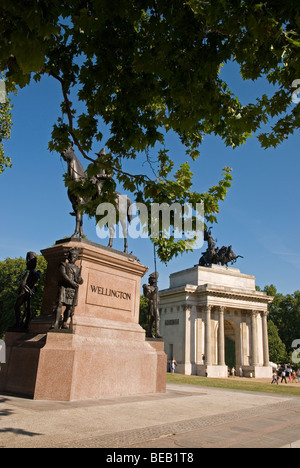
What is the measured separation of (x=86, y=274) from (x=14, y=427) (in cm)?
498

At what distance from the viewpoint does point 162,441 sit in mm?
4770

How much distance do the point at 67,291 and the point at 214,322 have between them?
158 feet

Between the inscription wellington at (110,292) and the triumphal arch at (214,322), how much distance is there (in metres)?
40.3

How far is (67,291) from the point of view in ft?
28.9

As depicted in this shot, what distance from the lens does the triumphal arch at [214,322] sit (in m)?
50.5

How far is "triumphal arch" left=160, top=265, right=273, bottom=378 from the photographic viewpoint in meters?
50.5

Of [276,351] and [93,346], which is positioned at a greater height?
[276,351]

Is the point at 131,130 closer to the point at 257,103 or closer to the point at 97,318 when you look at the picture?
the point at 257,103

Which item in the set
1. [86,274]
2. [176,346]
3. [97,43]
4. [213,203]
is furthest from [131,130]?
[176,346]

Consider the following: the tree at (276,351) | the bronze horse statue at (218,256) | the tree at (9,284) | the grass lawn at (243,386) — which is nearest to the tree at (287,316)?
the tree at (276,351)

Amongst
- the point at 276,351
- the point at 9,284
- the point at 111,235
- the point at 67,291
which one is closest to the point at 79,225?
the point at 111,235

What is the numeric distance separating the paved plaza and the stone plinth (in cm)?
59

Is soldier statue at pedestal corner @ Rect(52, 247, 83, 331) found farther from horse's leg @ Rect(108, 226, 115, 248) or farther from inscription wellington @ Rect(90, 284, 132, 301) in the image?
horse's leg @ Rect(108, 226, 115, 248)

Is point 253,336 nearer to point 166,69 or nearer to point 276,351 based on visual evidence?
point 276,351
